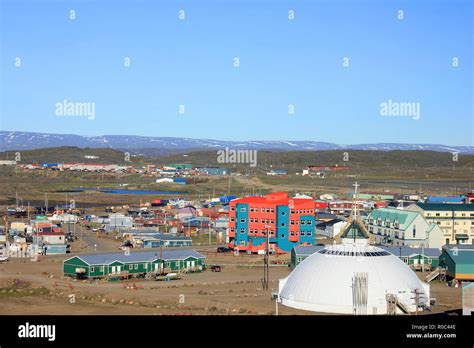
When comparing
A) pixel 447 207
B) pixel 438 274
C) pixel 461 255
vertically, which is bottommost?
pixel 438 274

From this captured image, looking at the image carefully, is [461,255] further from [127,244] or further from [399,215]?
[127,244]

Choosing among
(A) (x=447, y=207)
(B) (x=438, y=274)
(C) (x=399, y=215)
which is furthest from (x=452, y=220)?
(B) (x=438, y=274)

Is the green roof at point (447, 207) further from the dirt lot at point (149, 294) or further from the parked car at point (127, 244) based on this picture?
the parked car at point (127, 244)

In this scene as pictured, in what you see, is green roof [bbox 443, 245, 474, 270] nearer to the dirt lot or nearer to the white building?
the dirt lot
